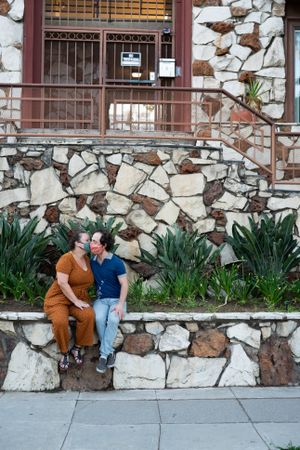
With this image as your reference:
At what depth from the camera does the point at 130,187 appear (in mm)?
8438

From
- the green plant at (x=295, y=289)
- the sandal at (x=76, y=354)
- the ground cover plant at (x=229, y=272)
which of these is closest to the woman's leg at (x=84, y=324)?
the sandal at (x=76, y=354)

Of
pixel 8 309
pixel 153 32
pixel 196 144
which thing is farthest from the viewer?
pixel 153 32

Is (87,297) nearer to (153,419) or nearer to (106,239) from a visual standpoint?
(106,239)

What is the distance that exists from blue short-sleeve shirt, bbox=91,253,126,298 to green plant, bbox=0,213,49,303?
3.15ft

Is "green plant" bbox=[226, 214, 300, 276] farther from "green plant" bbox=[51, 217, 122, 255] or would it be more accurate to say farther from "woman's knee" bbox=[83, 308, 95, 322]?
"woman's knee" bbox=[83, 308, 95, 322]

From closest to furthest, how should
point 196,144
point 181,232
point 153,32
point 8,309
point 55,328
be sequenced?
point 55,328
point 8,309
point 181,232
point 196,144
point 153,32

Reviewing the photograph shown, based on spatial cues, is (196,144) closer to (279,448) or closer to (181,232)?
(181,232)

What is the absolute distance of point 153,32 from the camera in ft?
37.3

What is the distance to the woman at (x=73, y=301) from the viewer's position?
649 cm

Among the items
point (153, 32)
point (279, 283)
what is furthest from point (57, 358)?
point (153, 32)

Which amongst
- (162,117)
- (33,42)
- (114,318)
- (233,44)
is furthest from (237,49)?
(114,318)

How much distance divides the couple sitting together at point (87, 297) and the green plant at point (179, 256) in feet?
3.61

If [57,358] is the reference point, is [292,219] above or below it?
above

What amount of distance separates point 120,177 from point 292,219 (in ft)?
8.05
